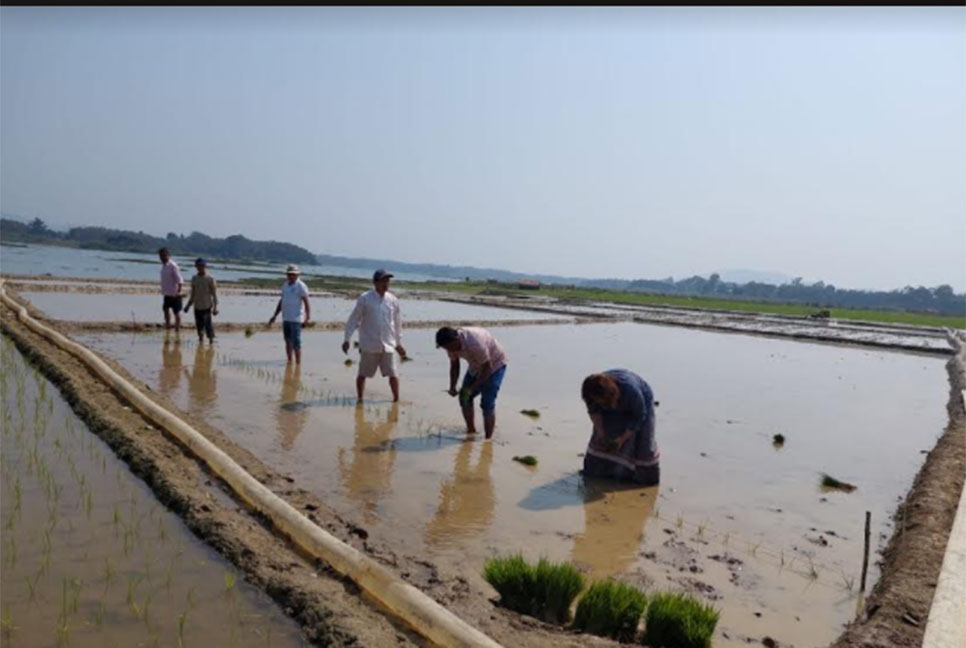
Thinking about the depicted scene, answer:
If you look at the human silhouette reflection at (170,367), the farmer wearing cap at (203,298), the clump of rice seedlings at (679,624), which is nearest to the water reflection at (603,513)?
the clump of rice seedlings at (679,624)

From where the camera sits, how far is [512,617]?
320cm

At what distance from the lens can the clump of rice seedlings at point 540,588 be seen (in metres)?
3.33

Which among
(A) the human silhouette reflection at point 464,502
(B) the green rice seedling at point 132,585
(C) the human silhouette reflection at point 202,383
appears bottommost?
(A) the human silhouette reflection at point 464,502

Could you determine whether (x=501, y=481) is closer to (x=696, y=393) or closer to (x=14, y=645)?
(x=14, y=645)

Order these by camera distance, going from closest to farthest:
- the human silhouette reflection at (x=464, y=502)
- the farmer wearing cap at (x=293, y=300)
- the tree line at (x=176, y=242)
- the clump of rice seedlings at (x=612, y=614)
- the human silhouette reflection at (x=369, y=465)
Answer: the clump of rice seedlings at (x=612, y=614), the human silhouette reflection at (x=464, y=502), the human silhouette reflection at (x=369, y=465), the farmer wearing cap at (x=293, y=300), the tree line at (x=176, y=242)

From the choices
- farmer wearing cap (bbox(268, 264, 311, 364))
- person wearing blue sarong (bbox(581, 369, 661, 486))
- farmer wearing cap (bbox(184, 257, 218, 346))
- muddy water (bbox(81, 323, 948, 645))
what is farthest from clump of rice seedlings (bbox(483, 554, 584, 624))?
farmer wearing cap (bbox(184, 257, 218, 346))

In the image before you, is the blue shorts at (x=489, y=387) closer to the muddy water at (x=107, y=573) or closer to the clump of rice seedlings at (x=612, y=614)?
the muddy water at (x=107, y=573)

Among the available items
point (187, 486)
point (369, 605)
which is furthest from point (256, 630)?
point (187, 486)

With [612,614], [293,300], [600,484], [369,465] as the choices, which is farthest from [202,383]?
[612,614]

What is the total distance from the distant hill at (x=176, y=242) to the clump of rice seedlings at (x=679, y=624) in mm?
105633

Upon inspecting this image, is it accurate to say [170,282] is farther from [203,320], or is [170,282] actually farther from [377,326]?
[377,326]

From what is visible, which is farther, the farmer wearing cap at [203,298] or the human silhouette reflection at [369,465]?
the farmer wearing cap at [203,298]

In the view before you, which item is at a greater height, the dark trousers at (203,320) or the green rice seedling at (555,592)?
the dark trousers at (203,320)

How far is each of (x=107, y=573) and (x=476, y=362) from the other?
3612 millimetres
